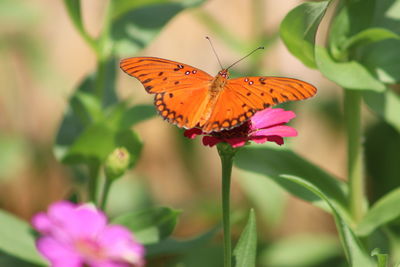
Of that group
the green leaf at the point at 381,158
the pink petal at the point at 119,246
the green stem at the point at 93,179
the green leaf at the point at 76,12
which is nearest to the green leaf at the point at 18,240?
the green stem at the point at 93,179

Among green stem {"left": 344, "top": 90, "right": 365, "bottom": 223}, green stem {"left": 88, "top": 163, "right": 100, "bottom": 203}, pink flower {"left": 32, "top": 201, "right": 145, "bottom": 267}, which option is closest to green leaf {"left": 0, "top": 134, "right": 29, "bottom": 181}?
green stem {"left": 88, "top": 163, "right": 100, "bottom": 203}

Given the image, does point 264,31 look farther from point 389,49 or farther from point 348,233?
point 348,233

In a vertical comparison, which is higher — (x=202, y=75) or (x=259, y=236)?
(x=259, y=236)

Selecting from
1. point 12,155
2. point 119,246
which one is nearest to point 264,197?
point 12,155

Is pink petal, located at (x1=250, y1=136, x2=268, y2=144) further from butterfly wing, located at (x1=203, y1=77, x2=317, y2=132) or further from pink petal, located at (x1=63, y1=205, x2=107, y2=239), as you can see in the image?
pink petal, located at (x1=63, y1=205, x2=107, y2=239)

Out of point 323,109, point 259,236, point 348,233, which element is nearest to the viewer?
point 348,233

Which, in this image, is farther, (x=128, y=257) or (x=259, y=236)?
(x=259, y=236)

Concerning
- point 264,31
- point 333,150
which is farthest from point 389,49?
point 333,150

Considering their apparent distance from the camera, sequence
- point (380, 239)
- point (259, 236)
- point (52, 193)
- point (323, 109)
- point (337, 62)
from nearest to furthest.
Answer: point (337, 62), point (380, 239), point (259, 236), point (323, 109), point (52, 193)
